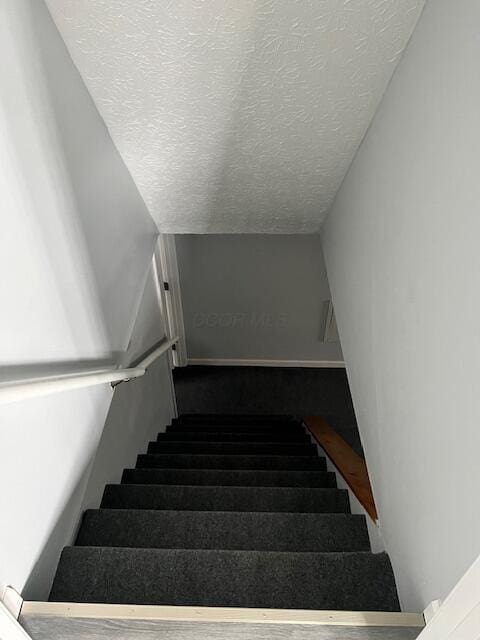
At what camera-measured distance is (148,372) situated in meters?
3.46

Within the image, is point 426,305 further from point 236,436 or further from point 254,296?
point 254,296

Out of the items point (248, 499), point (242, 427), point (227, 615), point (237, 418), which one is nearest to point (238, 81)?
point (227, 615)

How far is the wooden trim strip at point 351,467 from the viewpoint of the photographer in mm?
1699

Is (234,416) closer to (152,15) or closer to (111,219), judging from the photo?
(111,219)

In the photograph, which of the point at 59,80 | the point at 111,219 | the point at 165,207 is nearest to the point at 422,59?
the point at 59,80

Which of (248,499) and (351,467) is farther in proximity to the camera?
(351,467)

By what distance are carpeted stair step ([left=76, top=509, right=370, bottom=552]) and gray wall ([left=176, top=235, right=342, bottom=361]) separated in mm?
2785

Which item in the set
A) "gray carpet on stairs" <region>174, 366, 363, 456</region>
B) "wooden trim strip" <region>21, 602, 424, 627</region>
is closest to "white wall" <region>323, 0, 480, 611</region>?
"wooden trim strip" <region>21, 602, 424, 627</region>

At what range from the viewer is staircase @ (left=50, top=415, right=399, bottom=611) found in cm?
125

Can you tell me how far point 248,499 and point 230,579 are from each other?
25.1 inches

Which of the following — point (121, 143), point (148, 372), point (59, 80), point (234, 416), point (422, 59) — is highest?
point (121, 143)

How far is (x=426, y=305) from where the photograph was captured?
1.02m

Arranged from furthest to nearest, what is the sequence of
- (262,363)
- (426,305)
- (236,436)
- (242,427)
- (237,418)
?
(262,363)
(237,418)
(242,427)
(236,436)
(426,305)

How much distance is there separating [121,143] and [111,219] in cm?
32
